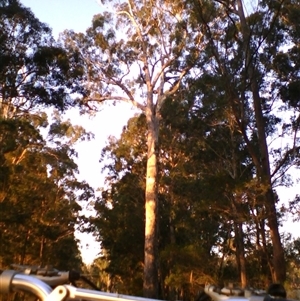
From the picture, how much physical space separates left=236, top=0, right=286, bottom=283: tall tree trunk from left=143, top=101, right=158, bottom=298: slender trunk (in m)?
5.30

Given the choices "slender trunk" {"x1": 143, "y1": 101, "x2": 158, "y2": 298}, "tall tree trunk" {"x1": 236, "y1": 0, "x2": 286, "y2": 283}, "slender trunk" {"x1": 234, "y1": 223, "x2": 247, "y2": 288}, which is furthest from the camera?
"slender trunk" {"x1": 234, "y1": 223, "x2": 247, "y2": 288}

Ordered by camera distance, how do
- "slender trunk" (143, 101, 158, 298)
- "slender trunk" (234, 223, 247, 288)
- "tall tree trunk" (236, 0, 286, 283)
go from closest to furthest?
1. "tall tree trunk" (236, 0, 286, 283)
2. "slender trunk" (143, 101, 158, 298)
3. "slender trunk" (234, 223, 247, 288)

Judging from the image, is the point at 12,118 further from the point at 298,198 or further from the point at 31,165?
the point at 298,198

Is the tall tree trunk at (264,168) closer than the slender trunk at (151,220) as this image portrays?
Yes

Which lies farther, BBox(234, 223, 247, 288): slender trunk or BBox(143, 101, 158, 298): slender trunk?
BBox(234, 223, 247, 288): slender trunk

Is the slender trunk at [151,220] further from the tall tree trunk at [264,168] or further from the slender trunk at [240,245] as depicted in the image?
the tall tree trunk at [264,168]

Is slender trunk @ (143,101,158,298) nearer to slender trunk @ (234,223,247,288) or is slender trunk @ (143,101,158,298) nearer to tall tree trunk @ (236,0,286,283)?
slender trunk @ (234,223,247,288)

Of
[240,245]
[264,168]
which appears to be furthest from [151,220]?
[264,168]

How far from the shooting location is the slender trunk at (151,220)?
68.4ft

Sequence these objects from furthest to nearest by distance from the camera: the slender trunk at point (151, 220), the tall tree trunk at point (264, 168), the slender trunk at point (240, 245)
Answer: the slender trunk at point (240, 245), the slender trunk at point (151, 220), the tall tree trunk at point (264, 168)

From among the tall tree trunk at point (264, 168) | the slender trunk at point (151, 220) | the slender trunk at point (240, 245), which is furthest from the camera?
the slender trunk at point (240, 245)

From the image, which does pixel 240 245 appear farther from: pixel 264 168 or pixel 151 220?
pixel 264 168

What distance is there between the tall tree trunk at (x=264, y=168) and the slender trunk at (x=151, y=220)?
5304 mm

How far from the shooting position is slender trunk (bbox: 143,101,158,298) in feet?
68.4
